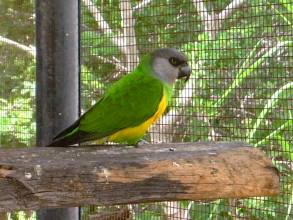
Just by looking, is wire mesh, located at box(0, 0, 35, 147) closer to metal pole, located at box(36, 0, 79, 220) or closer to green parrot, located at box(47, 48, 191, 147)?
metal pole, located at box(36, 0, 79, 220)

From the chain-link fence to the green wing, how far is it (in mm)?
555

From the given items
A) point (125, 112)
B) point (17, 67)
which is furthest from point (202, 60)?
point (17, 67)

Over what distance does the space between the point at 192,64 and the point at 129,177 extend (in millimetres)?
1491

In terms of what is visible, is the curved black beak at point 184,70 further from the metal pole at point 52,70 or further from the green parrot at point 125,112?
the metal pole at point 52,70

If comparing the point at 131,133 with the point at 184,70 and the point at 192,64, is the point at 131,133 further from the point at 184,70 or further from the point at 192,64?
the point at 192,64

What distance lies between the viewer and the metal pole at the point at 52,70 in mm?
1552

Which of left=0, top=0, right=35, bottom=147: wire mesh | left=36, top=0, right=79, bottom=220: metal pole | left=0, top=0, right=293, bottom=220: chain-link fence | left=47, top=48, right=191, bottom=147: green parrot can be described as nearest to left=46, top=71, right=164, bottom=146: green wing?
left=47, top=48, right=191, bottom=147: green parrot

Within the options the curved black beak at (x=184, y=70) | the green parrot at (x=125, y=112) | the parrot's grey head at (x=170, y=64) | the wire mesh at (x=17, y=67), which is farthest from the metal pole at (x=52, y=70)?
the wire mesh at (x=17, y=67)

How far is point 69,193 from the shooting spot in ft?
3.27

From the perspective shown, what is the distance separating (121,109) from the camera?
1.52 meters

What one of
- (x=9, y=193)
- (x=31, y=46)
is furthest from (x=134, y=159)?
(x=31, y=46)

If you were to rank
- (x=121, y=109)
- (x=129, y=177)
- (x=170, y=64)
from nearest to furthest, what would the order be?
(x=129, y=177)
(x=121, y=109)
(x=170, y=64)

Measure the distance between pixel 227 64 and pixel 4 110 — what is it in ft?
5.32

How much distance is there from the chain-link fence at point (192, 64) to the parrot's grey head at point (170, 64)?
0.30 metres
